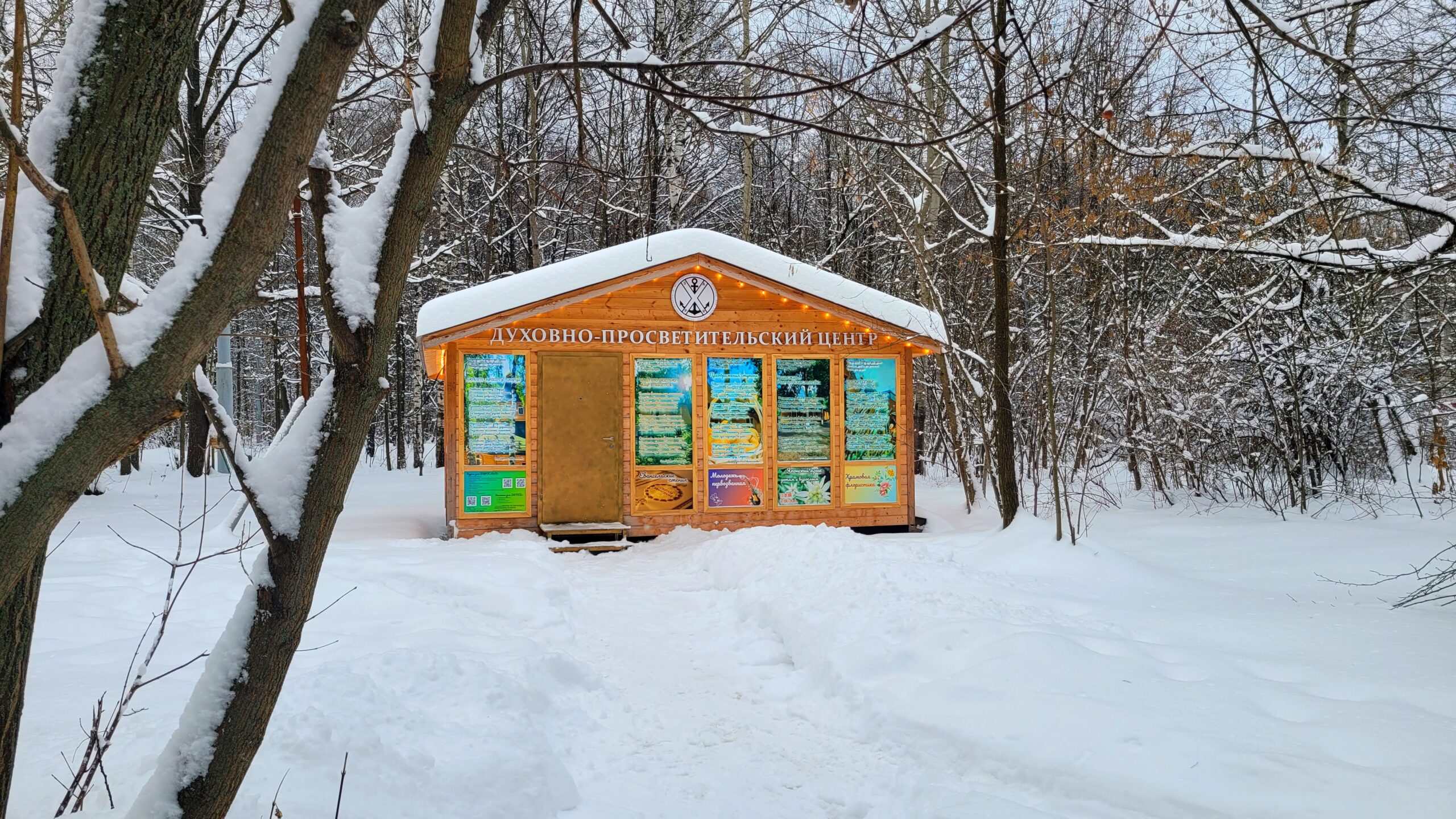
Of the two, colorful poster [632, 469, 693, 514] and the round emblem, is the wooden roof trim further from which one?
colorful poster [632, 469, 693, 514]

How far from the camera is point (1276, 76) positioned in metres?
2.68

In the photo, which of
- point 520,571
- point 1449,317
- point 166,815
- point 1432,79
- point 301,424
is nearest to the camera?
point 166,815

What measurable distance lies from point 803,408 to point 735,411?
3.09 ft

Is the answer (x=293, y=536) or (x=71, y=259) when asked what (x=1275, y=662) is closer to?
(x=293, y=536)

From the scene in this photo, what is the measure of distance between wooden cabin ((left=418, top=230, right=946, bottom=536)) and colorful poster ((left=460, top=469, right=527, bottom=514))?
0.02 meters

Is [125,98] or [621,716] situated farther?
[621,716]

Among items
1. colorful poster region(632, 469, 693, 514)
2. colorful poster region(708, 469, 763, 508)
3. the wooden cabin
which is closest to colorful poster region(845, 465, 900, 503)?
the wooden cabin

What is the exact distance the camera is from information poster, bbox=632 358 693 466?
11375mm

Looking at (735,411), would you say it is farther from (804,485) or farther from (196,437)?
(196,437)

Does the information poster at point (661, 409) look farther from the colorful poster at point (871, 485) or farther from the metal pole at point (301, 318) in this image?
the metal pole at point (301, 318)

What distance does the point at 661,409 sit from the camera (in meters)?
11.4

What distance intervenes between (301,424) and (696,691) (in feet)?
12.1

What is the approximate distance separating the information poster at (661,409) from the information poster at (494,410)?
1.47m

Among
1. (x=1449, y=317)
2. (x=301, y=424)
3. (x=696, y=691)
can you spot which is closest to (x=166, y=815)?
(x=301, y=424)
